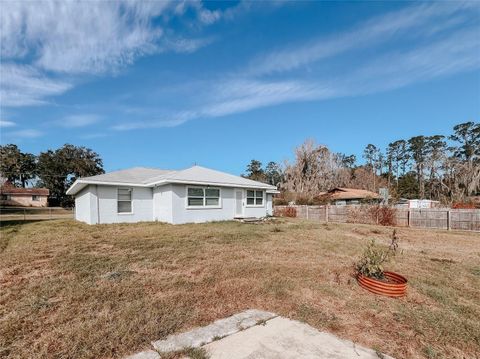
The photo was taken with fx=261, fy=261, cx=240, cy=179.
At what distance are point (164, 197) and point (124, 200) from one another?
89.1 inches

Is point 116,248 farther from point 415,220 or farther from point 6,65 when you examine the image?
point 415,220

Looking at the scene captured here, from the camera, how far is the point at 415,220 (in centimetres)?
1581

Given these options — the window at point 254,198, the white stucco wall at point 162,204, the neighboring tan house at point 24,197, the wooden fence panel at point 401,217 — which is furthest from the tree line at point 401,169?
the neighboring tan house at point 24,197

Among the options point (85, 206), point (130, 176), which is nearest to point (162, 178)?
point (130, 176)

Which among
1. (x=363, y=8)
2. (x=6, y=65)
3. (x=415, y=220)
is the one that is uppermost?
(x=363, y=8)

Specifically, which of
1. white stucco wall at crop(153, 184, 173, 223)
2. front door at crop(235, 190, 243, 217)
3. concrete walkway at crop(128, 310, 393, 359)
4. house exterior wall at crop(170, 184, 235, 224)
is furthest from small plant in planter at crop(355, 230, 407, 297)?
front door at crop(235, 190, 243, 217)

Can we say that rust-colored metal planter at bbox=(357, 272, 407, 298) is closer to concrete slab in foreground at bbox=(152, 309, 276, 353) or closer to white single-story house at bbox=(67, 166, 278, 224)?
concrete slab in foreground at bbox=(152, 309, 276, 353)

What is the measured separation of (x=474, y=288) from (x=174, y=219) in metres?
11.5

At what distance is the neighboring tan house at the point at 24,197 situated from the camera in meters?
44.1

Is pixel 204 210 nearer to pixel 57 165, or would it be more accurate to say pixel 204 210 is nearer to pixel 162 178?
pixel 162 178

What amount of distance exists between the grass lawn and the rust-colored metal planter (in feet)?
0.68

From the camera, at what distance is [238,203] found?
1683 centimetres

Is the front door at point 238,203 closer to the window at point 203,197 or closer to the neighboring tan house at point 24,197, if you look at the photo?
the window at point 203,197

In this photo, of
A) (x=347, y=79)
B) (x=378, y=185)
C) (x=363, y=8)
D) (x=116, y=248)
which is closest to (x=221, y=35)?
(x=363, y=8)
